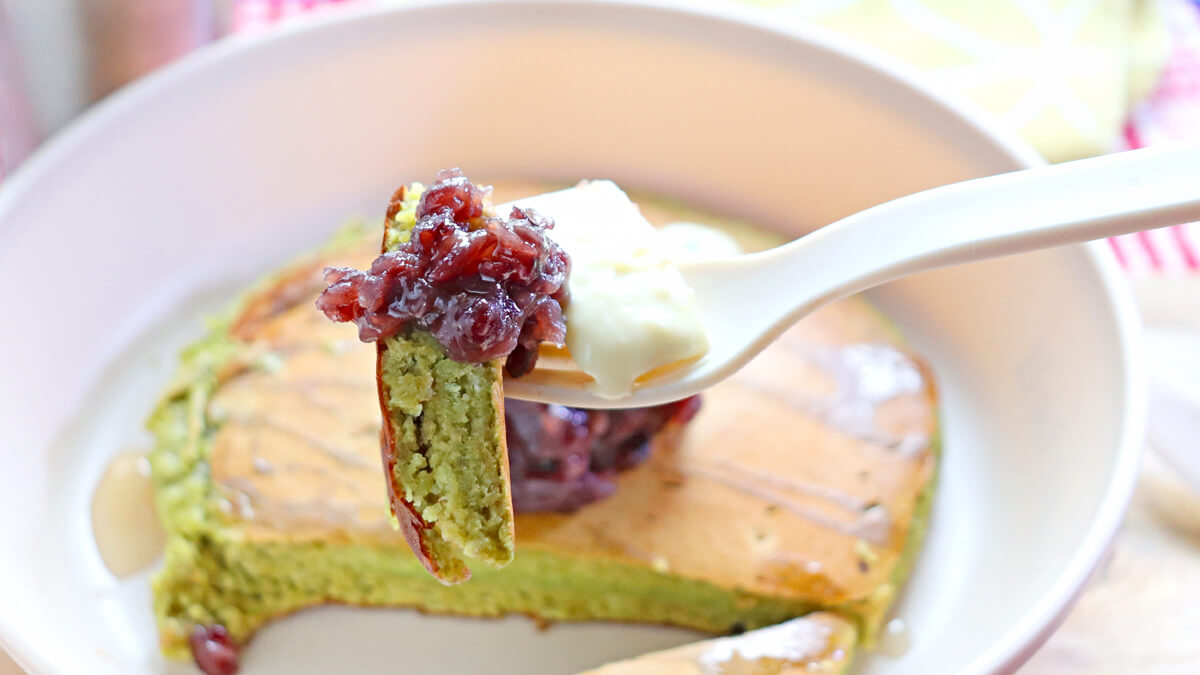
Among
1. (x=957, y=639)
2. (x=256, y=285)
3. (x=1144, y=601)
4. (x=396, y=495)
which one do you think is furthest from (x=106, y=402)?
(x=1144, y=601)

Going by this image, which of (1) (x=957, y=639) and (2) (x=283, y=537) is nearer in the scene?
(1) (x=957, y=639)

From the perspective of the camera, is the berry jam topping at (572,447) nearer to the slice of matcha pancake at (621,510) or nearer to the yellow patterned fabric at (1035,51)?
the slice of matcha pancake at (621,510)

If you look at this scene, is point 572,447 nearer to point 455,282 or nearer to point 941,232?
point 455,282

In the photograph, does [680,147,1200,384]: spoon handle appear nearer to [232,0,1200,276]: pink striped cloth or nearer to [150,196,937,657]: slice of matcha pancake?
[150,196,937,657]: slice of matcha pancake

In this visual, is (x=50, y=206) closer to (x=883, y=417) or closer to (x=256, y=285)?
(x=256, y=285)

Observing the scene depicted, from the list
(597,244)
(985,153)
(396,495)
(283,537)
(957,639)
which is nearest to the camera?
(396,495)

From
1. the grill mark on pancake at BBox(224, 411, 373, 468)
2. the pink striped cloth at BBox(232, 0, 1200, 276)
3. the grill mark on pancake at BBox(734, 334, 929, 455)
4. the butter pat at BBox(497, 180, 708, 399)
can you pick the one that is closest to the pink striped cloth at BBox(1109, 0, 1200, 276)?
the pink striped cloth at BBox(232, 0, 1200, 276)

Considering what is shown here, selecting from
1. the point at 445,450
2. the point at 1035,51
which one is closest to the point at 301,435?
the point at 445,450
